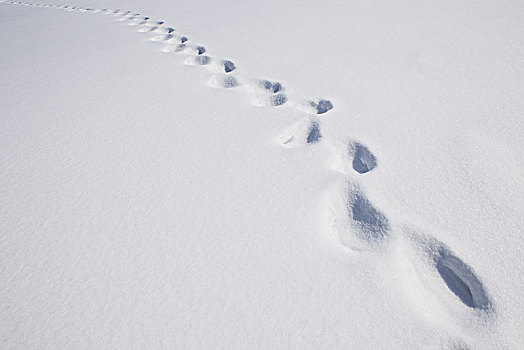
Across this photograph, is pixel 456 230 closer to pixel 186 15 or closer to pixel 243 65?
pixel 243 65

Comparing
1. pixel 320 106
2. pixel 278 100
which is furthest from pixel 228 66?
pixel 320 106

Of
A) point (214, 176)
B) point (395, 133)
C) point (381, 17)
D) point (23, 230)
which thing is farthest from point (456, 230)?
point (381, 17)

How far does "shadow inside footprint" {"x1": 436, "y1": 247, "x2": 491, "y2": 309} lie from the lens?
1.77 ft

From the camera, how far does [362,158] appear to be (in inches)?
34.1

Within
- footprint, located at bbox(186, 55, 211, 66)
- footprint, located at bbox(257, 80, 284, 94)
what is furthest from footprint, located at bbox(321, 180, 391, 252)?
footprint, located at bbox(186, 55, 211, 66)

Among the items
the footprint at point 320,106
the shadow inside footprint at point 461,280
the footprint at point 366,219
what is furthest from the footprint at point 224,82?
the shadow inside footprint at point 461,280

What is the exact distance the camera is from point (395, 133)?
35.4 inches

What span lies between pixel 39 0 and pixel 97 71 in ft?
9.43

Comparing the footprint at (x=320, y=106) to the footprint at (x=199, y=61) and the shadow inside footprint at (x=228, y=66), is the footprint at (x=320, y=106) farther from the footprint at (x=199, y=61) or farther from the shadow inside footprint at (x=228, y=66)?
the footprint at (x=199, y=61)

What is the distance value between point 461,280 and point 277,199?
0.40 m

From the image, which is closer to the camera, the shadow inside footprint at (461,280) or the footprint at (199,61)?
the shadow inside footprint at (461,280)

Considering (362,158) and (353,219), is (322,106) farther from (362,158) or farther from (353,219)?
(353,219)

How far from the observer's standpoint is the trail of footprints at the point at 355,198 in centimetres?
57

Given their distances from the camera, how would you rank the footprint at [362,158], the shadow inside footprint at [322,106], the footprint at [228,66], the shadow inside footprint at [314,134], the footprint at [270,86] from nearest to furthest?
1. the footprint at [362,158]
2. the shadow inside footprint at [314,134]
3. the shadow inside footprint at [322,106]
4. the footprint at [270,86]
5. the footprint at [228,66]
